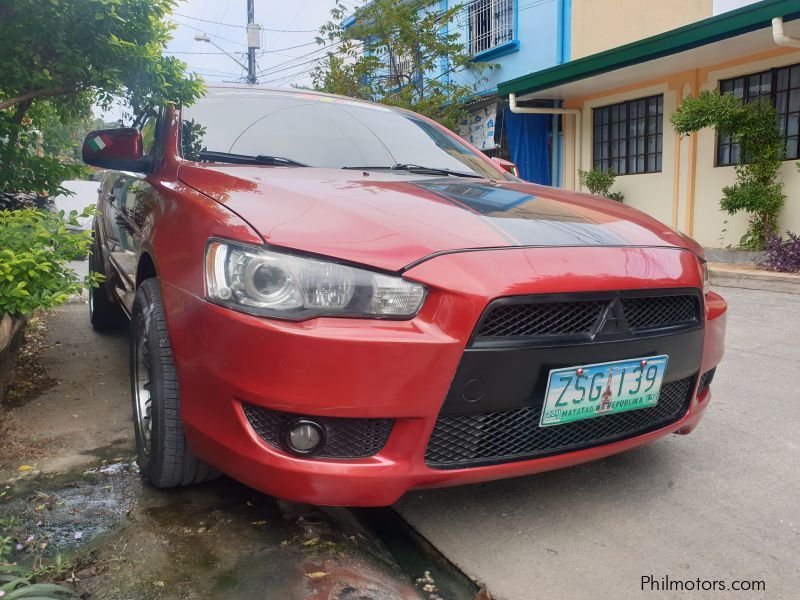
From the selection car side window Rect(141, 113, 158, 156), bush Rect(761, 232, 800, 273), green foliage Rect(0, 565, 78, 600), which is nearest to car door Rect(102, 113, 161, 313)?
car side window Rect(141, 113, 158, 156)

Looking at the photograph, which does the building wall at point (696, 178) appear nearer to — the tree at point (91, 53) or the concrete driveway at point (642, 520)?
the concrete driveway at point (642, 520)

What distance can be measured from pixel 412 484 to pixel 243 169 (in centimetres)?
128

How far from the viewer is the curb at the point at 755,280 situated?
22.2 ft

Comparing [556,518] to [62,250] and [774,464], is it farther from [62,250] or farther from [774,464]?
[62,250]

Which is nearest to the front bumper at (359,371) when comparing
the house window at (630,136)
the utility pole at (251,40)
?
the house window at (630,136)

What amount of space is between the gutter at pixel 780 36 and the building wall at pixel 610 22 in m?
4.43

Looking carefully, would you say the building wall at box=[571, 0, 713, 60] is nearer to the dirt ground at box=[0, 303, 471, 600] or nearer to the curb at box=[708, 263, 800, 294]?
the curb at box=[708, 263, 800, 294]

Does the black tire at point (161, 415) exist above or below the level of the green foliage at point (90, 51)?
below

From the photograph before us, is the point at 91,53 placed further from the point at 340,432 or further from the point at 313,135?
the point at 340,432

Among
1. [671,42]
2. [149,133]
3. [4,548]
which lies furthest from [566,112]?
[4,548]

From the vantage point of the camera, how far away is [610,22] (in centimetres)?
1138

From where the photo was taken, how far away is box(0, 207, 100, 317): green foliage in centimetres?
216

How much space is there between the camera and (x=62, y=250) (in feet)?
7.77

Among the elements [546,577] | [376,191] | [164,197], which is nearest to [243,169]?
[164,197]
